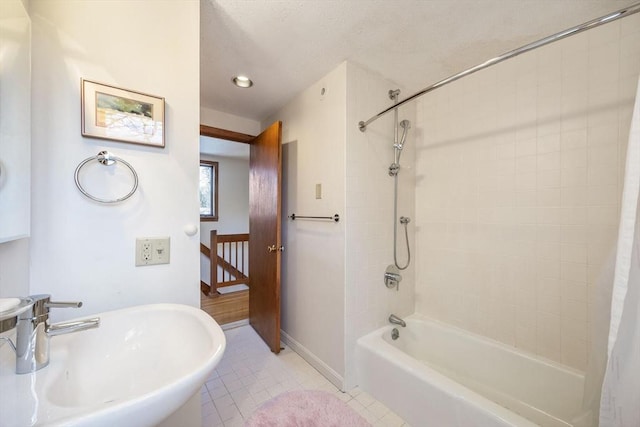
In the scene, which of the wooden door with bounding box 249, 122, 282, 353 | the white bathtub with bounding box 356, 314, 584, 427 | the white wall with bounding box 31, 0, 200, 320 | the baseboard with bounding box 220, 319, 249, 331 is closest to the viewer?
the white wall with bounding box 31, 0, 200, 320

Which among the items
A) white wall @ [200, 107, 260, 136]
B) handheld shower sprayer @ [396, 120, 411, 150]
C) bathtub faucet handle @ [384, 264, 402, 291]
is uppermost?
white wall @ [200, 107, 260, 136]

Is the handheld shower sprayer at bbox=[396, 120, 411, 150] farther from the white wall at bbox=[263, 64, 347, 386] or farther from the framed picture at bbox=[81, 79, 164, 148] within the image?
the framed picture at bbox=[81, 79, 164, 148]

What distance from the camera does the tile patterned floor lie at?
146 centimetres

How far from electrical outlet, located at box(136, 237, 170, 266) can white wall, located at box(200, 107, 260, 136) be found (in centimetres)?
178

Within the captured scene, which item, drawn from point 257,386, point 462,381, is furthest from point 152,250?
point 462,381

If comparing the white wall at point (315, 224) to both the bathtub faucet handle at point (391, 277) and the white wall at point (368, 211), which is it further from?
the bathtub faucet handle at point (391, 277)

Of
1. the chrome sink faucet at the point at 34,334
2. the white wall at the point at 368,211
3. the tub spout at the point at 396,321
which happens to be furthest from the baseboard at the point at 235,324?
the chrome sink faucet at the point at 34,334

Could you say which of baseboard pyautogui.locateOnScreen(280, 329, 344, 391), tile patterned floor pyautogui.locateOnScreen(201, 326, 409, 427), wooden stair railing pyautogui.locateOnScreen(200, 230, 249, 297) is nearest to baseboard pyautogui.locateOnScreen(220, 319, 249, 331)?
tile patterned floor pyautogui.locateOnScreen(201, 326, 409, 427)

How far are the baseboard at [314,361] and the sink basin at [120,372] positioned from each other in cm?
128

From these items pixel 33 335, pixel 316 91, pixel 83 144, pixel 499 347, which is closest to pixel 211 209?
pixel 316 91

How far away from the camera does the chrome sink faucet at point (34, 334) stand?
24.2 inches

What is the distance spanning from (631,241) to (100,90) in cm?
195

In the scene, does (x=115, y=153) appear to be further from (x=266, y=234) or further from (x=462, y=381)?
(x=462, y=381)

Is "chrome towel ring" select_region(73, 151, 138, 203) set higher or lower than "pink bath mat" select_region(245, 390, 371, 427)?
higher
